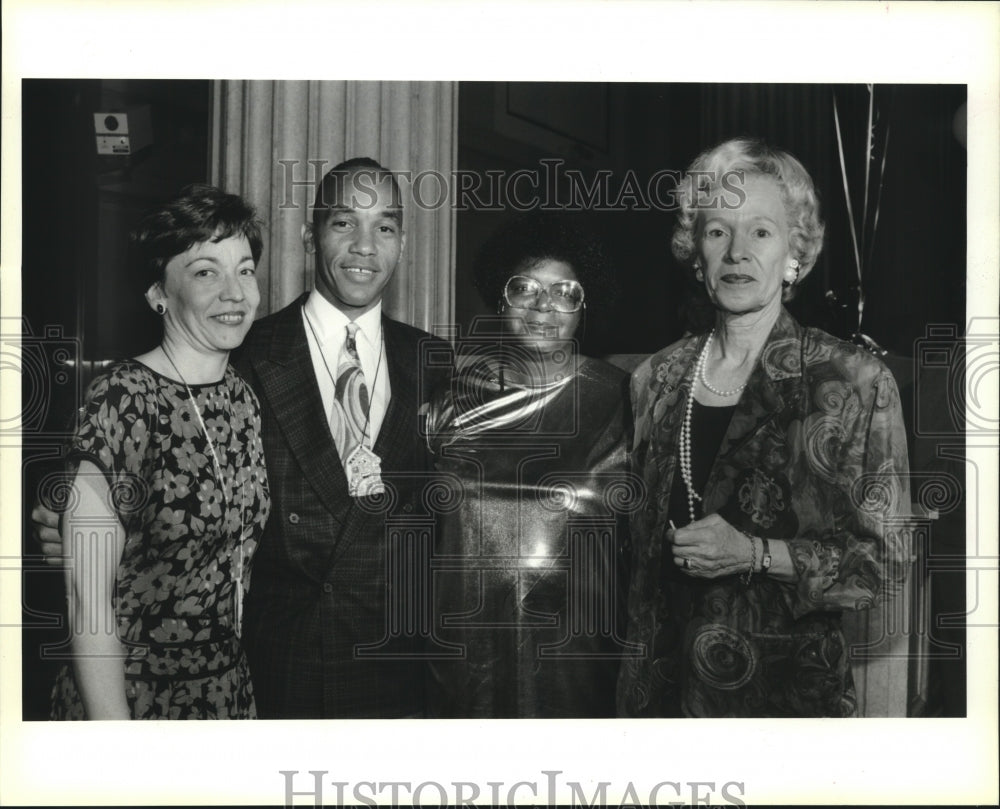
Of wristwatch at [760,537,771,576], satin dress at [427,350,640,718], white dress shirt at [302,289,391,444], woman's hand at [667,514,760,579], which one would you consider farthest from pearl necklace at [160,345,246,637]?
wristwatch at [760,537,771,576]

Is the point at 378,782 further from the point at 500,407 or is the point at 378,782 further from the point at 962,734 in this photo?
the point at 962,734

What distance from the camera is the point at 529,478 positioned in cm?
262

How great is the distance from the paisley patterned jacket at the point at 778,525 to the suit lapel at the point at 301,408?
81 centimetres

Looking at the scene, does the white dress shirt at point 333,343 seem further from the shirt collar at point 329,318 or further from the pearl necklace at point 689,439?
the pearl necklace at point 689,439

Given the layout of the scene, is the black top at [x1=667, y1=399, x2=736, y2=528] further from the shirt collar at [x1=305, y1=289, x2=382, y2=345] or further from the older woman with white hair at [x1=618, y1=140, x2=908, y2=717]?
the shirt collar at [x1=305, y1=289, x2=382, y2=345]

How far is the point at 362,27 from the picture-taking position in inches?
103

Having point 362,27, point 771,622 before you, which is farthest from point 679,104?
point 771,622

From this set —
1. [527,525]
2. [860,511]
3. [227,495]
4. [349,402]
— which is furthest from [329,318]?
[860,511]

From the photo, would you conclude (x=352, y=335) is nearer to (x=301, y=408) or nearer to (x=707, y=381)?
(x=301, y=408)

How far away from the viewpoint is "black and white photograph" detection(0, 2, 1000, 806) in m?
2.59

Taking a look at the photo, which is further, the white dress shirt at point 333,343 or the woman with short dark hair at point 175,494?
the white dress shirt at point 333,343

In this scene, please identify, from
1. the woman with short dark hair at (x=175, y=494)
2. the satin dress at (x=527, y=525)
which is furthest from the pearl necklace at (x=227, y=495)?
the satin dress at (x=527, y=525)

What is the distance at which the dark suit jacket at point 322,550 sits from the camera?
2.58 meters

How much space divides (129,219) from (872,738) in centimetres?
243
